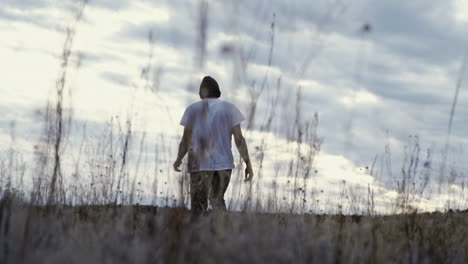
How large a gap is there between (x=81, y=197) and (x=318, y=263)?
257 centimetres

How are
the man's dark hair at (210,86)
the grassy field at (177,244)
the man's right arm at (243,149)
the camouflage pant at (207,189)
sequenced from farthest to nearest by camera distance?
1. the man's dark hair at (210,86)
2. the camouflage pant at (207,189)
3. the man's right arm at (243,149)
4. the grassy field at (177,244)

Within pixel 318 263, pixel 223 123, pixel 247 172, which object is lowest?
pixel 318 263

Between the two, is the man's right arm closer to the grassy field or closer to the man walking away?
the man walking away

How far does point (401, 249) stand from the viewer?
3506mm

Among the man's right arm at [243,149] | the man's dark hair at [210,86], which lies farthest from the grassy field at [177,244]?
the man's dark hair at [210,86]

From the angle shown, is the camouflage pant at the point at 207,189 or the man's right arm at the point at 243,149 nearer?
the man's right arm at the point at 243,149

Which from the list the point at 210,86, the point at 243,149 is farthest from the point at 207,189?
the point at 210,86

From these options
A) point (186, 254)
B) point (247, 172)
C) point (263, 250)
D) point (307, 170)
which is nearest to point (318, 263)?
point (263, 250)

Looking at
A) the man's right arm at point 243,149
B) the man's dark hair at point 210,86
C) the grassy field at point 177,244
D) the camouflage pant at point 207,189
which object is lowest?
the grassy field at point 177,244

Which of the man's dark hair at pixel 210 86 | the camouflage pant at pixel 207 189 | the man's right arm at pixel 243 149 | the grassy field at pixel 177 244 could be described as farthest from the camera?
the man's dark hair at pixel 210 86

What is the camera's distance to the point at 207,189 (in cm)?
485

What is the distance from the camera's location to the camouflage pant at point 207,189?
15.7ft

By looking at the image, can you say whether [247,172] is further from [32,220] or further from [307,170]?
[32,220]

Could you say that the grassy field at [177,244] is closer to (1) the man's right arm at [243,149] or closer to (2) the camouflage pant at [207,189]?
(1) the man's right arm at [243,149]
